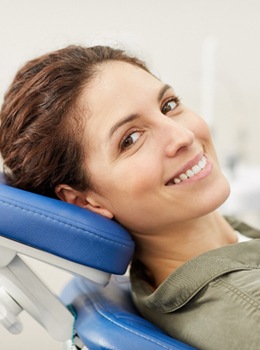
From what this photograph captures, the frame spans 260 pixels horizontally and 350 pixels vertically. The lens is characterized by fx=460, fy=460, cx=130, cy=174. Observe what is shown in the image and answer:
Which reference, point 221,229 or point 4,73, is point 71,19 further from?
point 221,229

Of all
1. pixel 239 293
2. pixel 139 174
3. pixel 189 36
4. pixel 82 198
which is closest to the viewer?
pixel 239 293

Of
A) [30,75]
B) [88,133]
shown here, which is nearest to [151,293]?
[88,133]

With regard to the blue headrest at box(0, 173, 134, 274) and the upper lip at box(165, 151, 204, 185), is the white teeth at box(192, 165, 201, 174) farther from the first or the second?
the blue headrest at box(0, 173, 134, 274)

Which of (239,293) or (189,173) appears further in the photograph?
(189,173)

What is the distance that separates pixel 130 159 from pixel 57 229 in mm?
225

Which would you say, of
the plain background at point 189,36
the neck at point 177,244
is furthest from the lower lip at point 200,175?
the plain background at point 189,36

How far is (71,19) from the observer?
274cm

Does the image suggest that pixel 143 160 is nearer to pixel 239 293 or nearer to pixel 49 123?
pixel 49 123

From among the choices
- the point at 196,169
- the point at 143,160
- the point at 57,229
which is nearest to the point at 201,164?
the point at 196,169

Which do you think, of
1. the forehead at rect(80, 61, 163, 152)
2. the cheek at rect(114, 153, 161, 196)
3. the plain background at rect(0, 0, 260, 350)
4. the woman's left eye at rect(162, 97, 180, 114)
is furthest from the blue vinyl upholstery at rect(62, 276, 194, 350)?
the plain background at rect(0, 0, 260, 350)

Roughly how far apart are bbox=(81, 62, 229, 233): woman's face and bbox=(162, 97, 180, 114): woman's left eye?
0.05 m

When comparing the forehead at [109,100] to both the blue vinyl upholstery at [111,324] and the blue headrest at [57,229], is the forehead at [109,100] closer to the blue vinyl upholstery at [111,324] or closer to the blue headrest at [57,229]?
the blue headrest at [57,229]

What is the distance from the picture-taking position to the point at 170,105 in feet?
3.58

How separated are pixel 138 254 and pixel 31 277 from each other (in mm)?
320
